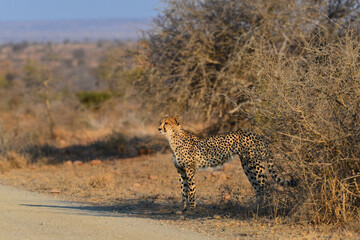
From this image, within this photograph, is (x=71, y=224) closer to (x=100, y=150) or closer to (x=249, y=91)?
(x=249, y=91)

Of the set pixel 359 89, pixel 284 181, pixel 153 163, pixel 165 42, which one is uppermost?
pixel 165 42

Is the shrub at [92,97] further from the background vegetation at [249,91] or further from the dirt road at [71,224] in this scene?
the dirt road at [71,224]

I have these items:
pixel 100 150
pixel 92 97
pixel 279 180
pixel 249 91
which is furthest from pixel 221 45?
pixel 92 97

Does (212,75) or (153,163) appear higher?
(212,75)

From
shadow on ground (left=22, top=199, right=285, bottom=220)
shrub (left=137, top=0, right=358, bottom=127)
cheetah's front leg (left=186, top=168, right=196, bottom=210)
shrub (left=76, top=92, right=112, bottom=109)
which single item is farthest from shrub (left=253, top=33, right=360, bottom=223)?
shrub (left=76, top=92, right=112, bottom=109)

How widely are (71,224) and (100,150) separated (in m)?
10.1

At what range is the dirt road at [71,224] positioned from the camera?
616cm

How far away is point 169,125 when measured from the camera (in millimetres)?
8070

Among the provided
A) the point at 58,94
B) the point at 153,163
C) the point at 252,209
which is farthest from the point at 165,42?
the point at 58,94

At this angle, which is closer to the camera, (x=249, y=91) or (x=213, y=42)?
(x=249, y=91)

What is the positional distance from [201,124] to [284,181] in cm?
799

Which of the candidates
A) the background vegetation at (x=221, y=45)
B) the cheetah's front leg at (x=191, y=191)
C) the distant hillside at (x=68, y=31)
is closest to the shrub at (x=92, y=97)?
the background vegetation at (x=221, y=45)

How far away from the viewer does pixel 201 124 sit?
48.5ft

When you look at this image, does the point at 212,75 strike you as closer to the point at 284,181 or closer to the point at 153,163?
the point at 153,163
